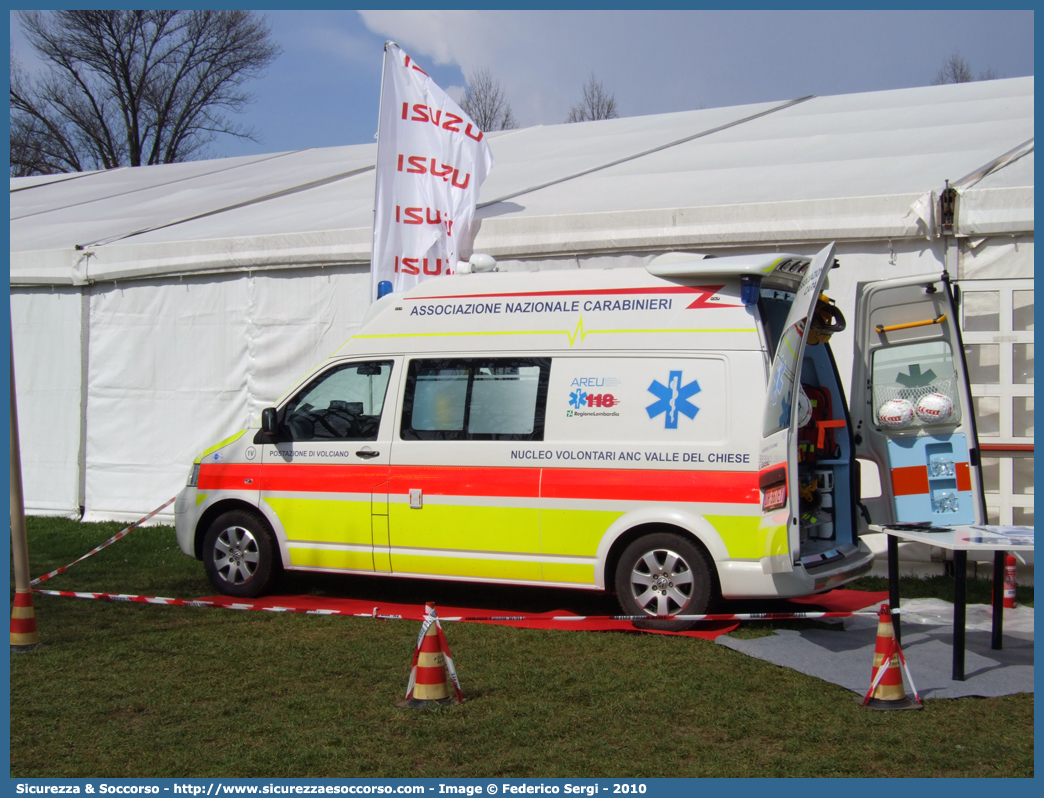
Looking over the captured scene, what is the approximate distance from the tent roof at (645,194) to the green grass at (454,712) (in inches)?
165

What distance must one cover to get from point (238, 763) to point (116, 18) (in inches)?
1234

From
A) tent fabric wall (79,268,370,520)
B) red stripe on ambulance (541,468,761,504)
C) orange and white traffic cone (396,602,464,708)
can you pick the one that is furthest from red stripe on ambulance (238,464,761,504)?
tent fabric wall (79,268,370,520)

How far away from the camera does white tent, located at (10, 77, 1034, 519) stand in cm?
838

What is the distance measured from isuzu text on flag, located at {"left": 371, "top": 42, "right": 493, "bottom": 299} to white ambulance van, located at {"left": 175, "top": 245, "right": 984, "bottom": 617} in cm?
201

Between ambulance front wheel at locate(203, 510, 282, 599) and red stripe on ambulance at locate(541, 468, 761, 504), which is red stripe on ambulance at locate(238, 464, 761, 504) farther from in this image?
ambulance front wheel at locate(203, 510, 282, 599)

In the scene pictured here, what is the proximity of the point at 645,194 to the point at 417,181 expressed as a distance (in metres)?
2.29

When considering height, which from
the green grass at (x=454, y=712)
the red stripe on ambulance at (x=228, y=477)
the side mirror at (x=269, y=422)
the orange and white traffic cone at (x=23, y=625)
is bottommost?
the green grass at (x=454, y=712)

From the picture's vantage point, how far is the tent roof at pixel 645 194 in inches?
329

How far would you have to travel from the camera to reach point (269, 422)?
23.5ft

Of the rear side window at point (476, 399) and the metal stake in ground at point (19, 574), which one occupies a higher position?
the rear side window at point (476, 399)

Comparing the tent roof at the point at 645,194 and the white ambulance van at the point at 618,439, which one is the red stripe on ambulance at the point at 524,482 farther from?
the tent roof at the point at 645,194

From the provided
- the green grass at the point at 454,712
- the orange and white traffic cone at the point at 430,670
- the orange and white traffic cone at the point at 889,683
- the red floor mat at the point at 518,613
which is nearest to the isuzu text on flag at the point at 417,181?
the red floor mat at the point at 518,613

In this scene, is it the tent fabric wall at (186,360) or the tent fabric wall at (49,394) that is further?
the tent fabric wall at (49,394)

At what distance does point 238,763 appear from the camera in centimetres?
407
